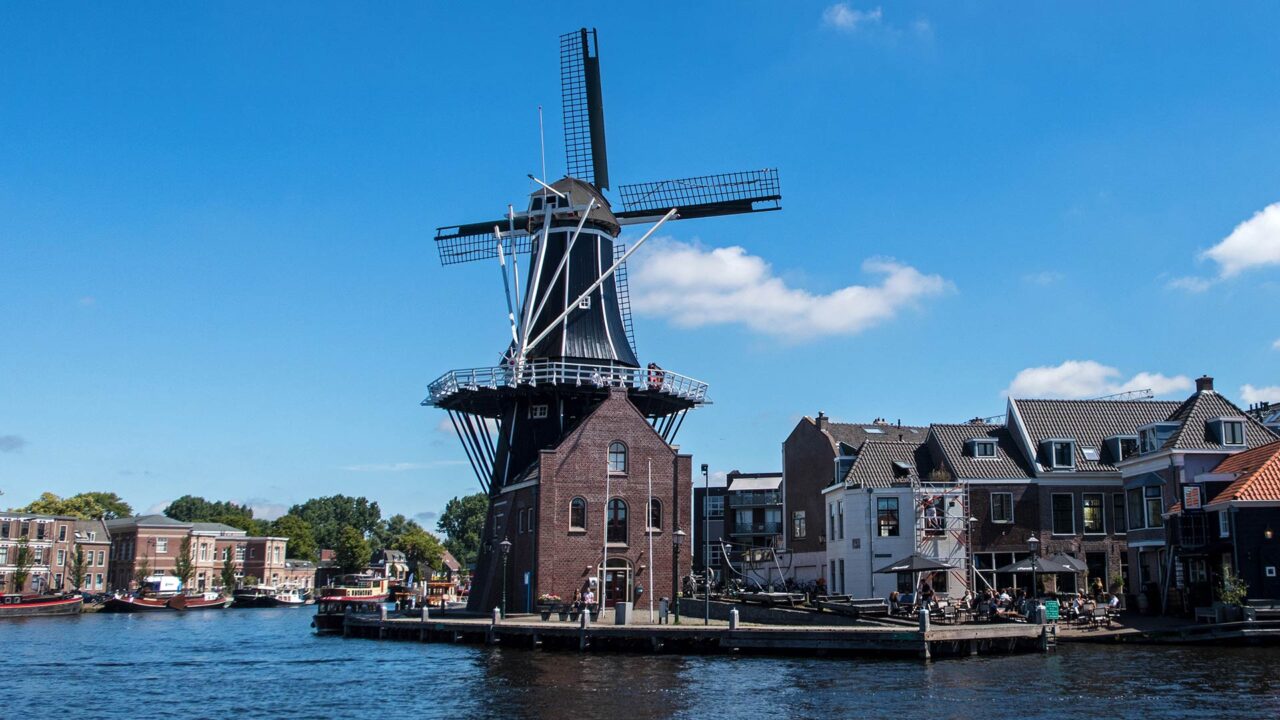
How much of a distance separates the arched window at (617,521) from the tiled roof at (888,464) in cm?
1098

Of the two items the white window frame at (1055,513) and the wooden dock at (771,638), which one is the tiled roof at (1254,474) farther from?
the wooden dock at (771,638)

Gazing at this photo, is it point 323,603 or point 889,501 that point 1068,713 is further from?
point 323,603

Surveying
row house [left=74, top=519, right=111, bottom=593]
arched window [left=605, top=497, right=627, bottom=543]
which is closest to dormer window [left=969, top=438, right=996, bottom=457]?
arched window [left=605, top=497, right=627, bottom=543]

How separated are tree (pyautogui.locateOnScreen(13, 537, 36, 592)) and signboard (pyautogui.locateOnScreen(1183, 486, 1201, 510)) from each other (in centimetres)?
9008

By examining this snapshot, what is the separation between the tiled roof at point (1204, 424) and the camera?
4956cm

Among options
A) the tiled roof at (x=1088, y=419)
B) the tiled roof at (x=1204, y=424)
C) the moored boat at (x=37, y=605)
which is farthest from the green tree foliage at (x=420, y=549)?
the tiled roof at (x=1204, y=424)

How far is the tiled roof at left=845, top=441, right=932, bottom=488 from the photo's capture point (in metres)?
54.2

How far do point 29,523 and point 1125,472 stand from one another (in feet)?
309

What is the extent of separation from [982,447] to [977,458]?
2.34 feet

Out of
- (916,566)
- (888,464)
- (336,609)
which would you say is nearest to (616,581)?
(916,566)

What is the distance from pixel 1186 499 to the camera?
46.4 meters

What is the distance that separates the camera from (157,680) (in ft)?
128

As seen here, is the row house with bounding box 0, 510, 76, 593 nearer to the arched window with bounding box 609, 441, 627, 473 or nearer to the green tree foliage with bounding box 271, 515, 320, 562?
the green tree foliage with bounding box 271, 515, 320, 562

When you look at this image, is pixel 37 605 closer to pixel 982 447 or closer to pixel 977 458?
pixel 977 458
